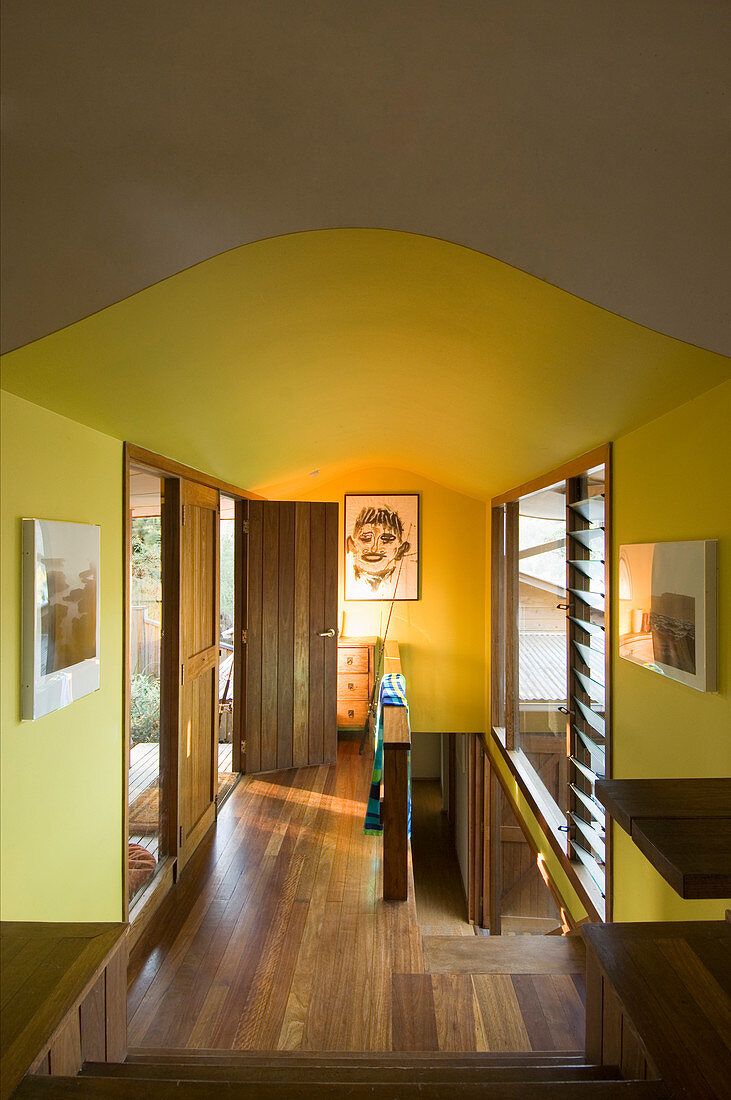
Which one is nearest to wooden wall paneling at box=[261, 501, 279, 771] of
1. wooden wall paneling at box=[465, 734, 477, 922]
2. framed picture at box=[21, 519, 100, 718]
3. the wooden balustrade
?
the wooden balustrade

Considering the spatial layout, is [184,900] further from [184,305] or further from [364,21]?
[364,21]

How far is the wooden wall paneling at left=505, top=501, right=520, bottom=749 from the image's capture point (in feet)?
15.1

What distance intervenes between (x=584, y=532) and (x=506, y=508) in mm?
2061

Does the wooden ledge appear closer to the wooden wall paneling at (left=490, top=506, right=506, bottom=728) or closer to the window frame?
the window frame

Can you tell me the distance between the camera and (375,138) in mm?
1133

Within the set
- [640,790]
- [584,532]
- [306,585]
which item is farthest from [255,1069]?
[306,585]

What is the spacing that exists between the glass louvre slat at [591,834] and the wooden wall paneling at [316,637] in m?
1.93

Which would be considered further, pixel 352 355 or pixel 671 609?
pixel 352 355

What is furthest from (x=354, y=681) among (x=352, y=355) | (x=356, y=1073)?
(x=356, y=1073)

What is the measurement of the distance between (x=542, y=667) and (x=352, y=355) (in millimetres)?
2343

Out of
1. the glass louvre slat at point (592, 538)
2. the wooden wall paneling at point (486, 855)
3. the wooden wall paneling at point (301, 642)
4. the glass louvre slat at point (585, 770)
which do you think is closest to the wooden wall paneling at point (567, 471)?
the glass louvre slat at point (592, 538)

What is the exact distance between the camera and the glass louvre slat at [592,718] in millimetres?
2590

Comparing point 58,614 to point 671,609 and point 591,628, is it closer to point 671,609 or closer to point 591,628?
point 671,609

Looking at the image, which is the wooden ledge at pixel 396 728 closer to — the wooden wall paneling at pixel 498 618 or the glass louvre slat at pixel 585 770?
the glass louvre slat at pixel 585 770
